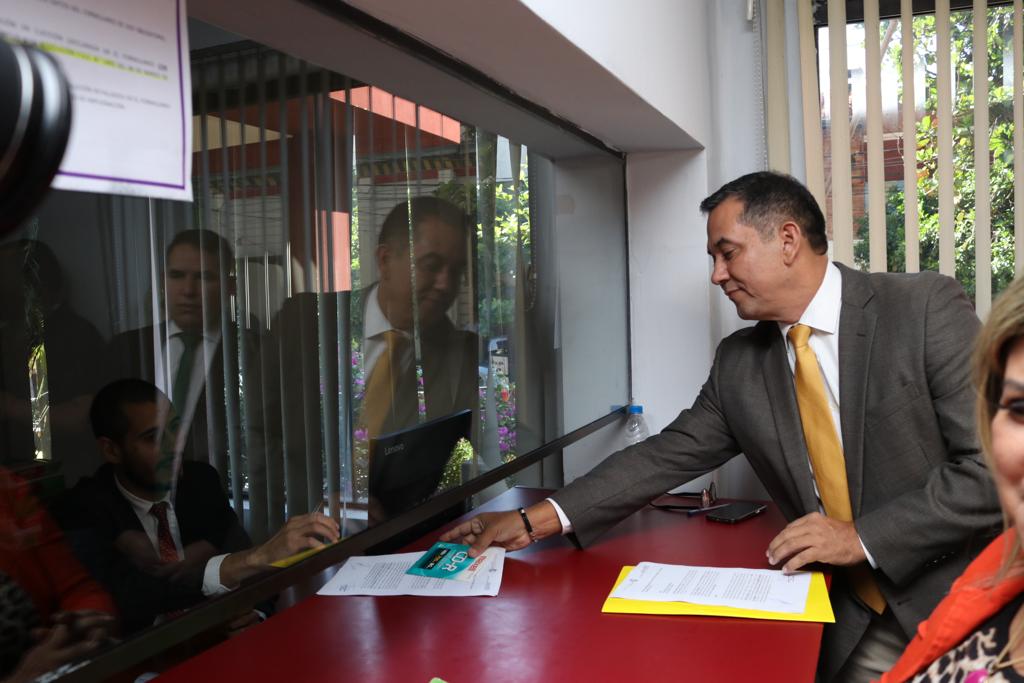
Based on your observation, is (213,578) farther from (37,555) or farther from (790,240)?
(790,240)

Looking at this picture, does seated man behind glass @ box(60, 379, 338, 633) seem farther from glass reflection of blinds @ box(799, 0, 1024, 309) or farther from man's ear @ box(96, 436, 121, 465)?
glass reflection of blinds @ box(799, 0, 1024, 309)

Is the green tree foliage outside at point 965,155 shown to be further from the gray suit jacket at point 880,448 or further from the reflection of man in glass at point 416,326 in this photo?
the reflection of man in glass at point 416,326

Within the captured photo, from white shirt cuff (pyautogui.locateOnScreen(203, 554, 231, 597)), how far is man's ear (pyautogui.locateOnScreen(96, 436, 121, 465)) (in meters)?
0.20

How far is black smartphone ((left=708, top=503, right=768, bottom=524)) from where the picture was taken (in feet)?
6.93

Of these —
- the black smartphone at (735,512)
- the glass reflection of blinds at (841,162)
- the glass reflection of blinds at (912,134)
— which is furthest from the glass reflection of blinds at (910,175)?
the black smartphone at (735,512)

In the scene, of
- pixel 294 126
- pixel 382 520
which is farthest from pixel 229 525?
pixel 294 126

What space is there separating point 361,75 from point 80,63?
2.21 feet

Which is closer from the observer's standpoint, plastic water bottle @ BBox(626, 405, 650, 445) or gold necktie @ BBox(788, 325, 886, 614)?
gold necktie @ BBox(788, 325, 886, 614)

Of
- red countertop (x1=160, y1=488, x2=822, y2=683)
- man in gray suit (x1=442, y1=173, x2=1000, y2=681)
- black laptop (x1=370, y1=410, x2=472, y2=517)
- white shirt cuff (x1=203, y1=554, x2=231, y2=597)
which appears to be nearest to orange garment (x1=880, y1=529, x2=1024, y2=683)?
red countertop (x1=160, y1=488, x2=822, y2=683)

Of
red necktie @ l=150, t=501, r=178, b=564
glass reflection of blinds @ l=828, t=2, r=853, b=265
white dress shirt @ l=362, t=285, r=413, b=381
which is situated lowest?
red necktie @ l=150, t=501, r=178, b=564

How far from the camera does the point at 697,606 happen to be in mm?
1478

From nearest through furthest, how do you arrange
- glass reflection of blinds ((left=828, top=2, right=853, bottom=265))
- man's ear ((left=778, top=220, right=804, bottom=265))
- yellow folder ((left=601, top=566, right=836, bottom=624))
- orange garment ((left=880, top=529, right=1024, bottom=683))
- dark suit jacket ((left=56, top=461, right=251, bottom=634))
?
dark suit jacket ((left=56, top=461, right=251, bottom=634))
orange garment ((left=880, top=529, right=1024, bottom=683))
yellow folder ((left=601, top=566, right=836, bottom=624))
man's ear ((left=778, top=220, right=804, bottom=265))
glass reflection of blinds ((left=828, top=2, right=853, bottom=265))

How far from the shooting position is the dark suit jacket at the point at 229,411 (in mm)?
996

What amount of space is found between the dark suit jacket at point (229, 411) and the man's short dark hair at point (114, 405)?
0.04 ft
